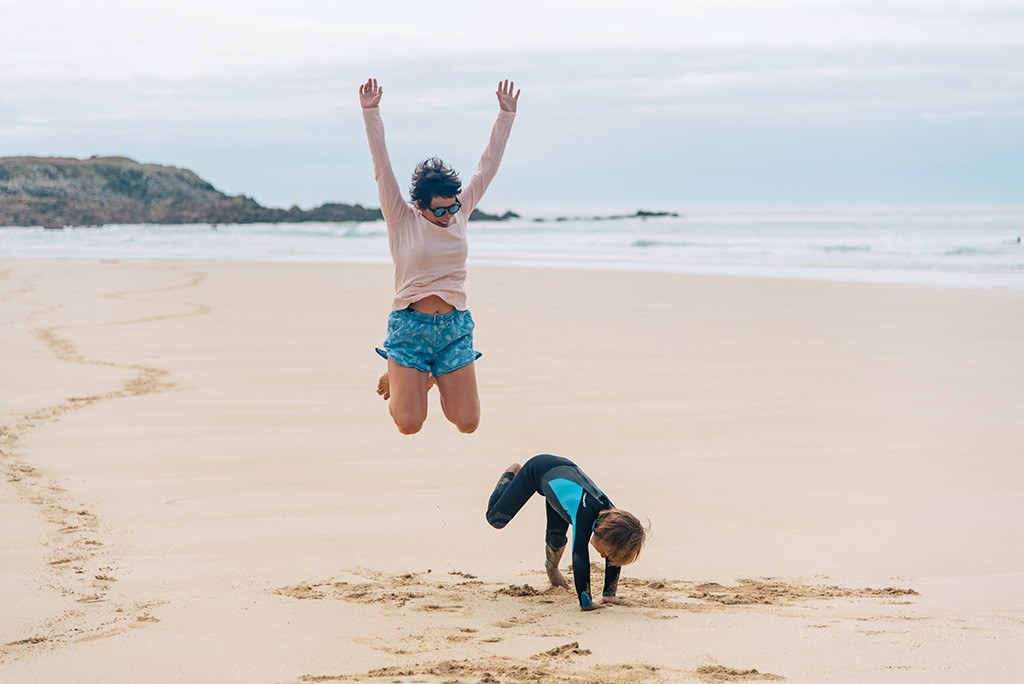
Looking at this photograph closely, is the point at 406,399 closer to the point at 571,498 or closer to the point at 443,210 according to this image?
the point at 443,210

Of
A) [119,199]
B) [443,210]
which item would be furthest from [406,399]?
[119,199]

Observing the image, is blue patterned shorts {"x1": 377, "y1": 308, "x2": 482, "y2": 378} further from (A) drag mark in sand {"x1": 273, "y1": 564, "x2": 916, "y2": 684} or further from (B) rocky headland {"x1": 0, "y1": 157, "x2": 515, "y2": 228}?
(B) rocky headland {"x1": 0, "y1": 157, "x2": 515, "y2": 228}

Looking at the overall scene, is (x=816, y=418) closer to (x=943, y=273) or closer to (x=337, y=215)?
A: (x=943, y=273)

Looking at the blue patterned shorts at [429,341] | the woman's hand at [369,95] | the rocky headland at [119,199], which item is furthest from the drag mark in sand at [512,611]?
the rocky headland at [119,199]

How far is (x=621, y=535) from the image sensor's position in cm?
442

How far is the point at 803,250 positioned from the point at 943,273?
33.5 feet

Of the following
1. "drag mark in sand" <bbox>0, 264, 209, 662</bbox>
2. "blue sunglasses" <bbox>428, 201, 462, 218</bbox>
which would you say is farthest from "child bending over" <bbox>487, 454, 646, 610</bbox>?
"drag mark in sand" <bbox>0, 264, 209, 662</bbox>

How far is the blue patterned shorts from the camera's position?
5.34 m

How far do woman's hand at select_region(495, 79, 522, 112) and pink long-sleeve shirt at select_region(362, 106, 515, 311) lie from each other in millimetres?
518

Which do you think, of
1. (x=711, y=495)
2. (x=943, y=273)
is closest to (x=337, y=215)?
(x=943, y=273)

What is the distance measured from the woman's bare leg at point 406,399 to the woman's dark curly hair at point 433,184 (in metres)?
0.79

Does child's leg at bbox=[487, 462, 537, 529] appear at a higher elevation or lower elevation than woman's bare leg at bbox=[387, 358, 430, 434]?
lower

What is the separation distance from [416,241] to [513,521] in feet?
5.20

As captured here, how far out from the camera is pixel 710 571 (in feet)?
16.4
